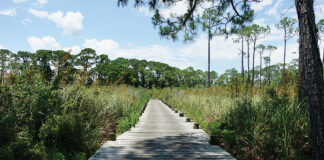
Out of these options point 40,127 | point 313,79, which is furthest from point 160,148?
point 313,79

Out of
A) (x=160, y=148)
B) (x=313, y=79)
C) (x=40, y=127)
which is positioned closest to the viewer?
(x=313, y=79)

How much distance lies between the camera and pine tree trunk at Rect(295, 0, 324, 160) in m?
2.63

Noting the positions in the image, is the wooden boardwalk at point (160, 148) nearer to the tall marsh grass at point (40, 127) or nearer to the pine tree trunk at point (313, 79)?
the tall marsh grass at point (40, 127)

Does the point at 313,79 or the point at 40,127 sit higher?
the point at 313,79

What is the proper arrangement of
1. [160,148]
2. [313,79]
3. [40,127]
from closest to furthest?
1. [313,79]
2. [40,127]
3. [160,148]

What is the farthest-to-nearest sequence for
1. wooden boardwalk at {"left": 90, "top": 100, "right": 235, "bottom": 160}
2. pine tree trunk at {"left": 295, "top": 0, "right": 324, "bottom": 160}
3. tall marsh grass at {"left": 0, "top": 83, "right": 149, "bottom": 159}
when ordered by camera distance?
wooden boardwalk at {"left": 90, "top": 100, "right": 235, "bottom": 160}
tall marsh grass at {"left": 0, "top": 83, "right": 149, "bottom": 159}
pine tree trunk at {"left": 295, "top": 0, "right": 324, "bottom": 160}

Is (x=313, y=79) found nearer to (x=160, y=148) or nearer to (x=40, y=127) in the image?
(x=160, y=148)

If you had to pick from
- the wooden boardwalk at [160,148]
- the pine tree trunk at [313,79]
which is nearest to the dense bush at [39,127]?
the wooden boardwalk at [160,148]

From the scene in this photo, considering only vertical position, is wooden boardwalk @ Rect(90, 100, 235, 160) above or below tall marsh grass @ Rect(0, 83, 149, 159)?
below

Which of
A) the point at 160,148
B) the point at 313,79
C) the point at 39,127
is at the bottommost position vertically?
the point at 160,148

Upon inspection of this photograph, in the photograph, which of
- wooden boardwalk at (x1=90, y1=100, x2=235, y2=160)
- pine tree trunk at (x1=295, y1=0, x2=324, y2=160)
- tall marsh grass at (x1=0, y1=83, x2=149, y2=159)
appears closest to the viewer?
pine tree trunk at (x1=295, y1=0, x2=324, y2=160)

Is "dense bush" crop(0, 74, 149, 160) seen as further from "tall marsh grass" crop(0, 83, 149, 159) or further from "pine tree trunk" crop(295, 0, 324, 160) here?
"pine tree trunk" crop(295, 0, 324, 160)

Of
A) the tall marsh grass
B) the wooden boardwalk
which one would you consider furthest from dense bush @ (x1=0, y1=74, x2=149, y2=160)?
the wooden boardwalk

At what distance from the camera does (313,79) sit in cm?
268
